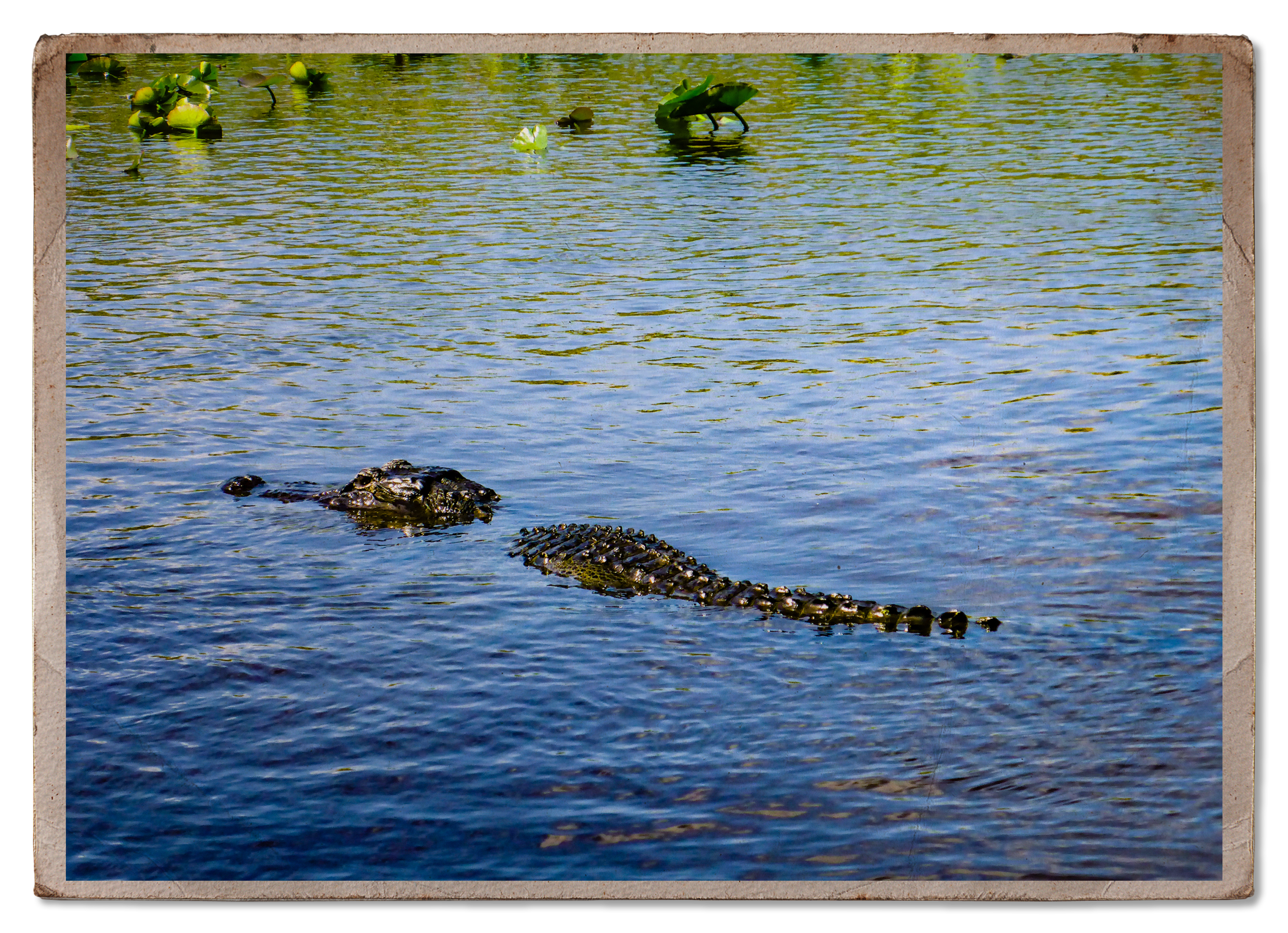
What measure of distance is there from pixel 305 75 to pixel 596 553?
91.9 inches

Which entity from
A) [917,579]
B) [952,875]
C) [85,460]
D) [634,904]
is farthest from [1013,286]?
[85,460]

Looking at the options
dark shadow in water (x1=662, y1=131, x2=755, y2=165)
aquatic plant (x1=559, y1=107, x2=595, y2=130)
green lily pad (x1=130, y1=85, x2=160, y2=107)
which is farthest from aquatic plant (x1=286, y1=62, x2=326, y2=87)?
dark shadow in water (x1=662, y1=131, x2=755, y2=165)

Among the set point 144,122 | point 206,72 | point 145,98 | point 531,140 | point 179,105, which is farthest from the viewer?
point 531,140

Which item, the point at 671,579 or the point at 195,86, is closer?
the point at 671,579

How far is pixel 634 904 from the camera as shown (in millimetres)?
4664

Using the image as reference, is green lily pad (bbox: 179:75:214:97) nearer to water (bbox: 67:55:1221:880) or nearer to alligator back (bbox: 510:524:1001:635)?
water (bbox: 67:55:1221:880)

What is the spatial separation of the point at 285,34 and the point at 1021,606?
127 inches

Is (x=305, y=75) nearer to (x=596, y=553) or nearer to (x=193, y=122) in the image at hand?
(x=193, y=122)

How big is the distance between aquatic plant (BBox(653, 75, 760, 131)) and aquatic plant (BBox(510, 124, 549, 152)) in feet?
1.89

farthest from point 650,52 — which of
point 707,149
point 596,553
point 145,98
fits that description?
point 145,98

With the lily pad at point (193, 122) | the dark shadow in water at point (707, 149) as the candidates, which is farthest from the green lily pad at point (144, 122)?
the dark shadow in water at point (707, 149)

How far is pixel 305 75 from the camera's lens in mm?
6410

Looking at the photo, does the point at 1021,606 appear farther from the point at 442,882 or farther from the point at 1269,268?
the point at 442,882

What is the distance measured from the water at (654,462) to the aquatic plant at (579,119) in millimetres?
127
